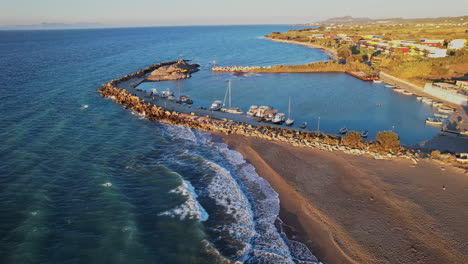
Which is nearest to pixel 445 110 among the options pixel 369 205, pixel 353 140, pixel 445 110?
pixel 445 110

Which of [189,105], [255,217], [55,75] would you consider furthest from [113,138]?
[55,75]

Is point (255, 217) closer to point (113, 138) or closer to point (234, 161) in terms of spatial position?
point (234, 161)

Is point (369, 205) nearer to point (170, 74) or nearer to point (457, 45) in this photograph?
point (170, 74)

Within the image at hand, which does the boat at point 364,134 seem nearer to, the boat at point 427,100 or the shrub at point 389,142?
the shrub at point 389,142

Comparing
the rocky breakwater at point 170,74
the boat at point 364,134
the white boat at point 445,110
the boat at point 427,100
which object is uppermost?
the rocky breakwater at point 170,74

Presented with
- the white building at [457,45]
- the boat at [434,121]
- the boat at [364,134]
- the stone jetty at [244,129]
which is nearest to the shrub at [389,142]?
the stone jetty at [244,129]

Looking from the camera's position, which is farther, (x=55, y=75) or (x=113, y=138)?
(x=55, y=75)

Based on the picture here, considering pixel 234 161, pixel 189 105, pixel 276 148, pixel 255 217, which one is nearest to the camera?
pixel 255 217

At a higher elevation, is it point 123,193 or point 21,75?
point 21,75
